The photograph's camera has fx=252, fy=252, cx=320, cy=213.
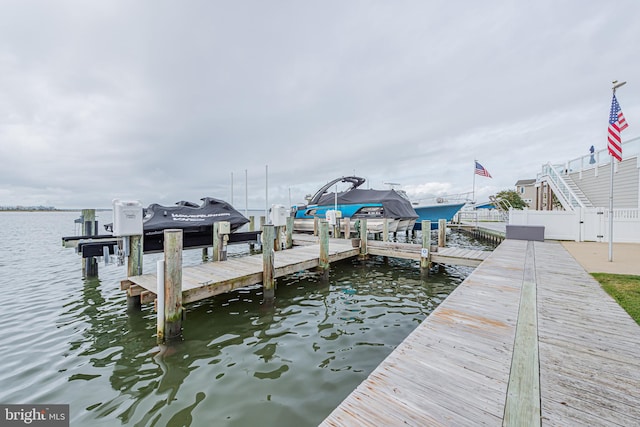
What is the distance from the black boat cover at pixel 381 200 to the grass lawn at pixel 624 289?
27.5 ft

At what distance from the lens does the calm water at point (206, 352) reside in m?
2.68

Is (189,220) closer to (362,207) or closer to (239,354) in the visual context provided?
(239,354)

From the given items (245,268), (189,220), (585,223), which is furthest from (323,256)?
(585,223)

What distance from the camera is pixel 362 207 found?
14.1 metres

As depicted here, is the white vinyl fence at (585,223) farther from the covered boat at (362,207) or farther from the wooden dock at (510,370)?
the wooden dock at (510,370)

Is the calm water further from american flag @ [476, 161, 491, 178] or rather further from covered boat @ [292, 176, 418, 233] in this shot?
american flag @ [476, 161, 491, 178]

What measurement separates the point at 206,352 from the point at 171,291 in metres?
1.08

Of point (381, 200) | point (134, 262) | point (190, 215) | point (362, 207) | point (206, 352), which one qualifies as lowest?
point (206, 352)

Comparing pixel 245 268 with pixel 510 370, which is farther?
pixel 245 268

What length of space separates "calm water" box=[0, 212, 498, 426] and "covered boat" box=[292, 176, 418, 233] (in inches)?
261

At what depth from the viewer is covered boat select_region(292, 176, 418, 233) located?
1338cm

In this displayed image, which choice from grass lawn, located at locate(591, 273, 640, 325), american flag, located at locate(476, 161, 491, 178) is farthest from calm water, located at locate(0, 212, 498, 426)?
american flag, located at locate(476, 161, 491, 178)

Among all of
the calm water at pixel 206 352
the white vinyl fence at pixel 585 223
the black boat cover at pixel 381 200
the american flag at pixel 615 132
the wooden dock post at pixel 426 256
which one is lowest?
the calm water at pixel 206 352

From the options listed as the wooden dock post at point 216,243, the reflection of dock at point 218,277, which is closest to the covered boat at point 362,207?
the reflection of dock at point 218,277
